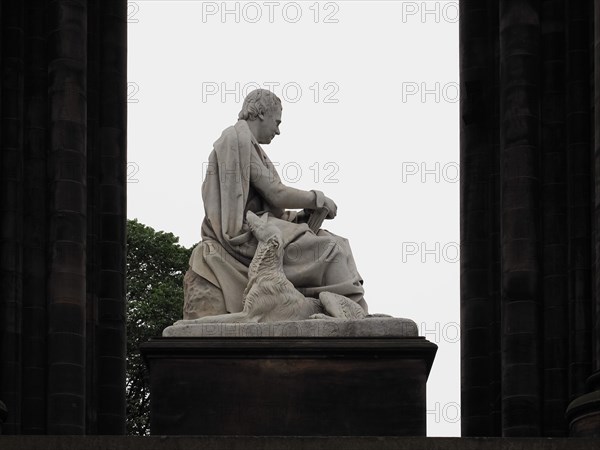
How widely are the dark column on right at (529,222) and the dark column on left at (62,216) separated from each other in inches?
212

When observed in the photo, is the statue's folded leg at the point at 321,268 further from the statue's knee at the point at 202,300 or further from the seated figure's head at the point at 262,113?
the seated figure's head at the point at 262,113

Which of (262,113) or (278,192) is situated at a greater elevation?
(262,113)

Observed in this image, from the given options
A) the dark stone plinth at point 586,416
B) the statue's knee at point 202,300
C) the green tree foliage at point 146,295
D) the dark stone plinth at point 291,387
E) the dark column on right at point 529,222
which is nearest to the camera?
the dark stone plinth at point 586,416

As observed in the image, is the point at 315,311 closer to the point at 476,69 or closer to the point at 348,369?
the point at 348,369

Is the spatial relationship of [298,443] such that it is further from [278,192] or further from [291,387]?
[278,192]

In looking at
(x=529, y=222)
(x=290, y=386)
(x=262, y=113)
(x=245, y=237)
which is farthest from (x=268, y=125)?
(x=529, y=222)

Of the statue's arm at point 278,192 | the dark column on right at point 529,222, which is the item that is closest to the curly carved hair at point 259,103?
the statue's arm at point 278,192

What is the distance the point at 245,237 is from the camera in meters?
38.0

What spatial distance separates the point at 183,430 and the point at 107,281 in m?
8.63

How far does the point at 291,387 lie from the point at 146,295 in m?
25.0

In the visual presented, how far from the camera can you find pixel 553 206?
143 feet

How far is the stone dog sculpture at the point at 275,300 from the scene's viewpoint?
1464 inches

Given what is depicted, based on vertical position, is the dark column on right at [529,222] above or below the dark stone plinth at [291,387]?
above

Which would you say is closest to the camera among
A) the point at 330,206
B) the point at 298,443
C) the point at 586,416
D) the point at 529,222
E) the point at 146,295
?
the point at 298,443
